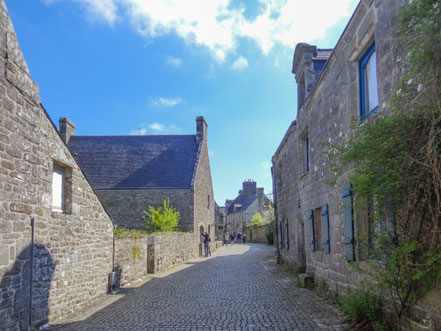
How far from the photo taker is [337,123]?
7629mm

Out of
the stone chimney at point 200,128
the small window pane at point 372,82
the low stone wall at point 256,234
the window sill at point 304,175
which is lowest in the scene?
the low stone wall at point 256,234

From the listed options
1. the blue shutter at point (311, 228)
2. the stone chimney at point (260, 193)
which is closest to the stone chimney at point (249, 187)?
the stone chimney at point (260, 193)

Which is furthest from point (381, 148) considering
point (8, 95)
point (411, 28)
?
point (8, 95)

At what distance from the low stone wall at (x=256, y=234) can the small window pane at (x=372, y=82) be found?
3164cm

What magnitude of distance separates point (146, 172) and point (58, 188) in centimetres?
1552

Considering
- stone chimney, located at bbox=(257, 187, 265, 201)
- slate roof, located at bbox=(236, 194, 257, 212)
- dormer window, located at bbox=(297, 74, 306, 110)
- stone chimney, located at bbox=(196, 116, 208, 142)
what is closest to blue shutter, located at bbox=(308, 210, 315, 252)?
dormer window, located at bbox=(297, 74, 306, 110)

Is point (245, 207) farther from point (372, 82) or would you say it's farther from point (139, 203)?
point (372, 82)

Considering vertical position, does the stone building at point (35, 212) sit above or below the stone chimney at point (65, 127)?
below

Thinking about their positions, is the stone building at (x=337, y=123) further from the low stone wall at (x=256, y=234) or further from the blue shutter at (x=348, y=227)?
the low stone wall at (x=256, y=234)

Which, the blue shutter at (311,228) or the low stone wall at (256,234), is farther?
the low stone wall at (256,234)

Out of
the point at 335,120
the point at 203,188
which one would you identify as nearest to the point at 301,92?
the point at 335,120

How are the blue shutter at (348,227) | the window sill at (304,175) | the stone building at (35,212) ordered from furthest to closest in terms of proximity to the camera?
the window sill at (304,175) → the blue shutter at (348,227) → the stone building at (35,212)

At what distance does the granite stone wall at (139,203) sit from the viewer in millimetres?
21656

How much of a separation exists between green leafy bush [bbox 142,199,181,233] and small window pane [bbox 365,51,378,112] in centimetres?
1516
